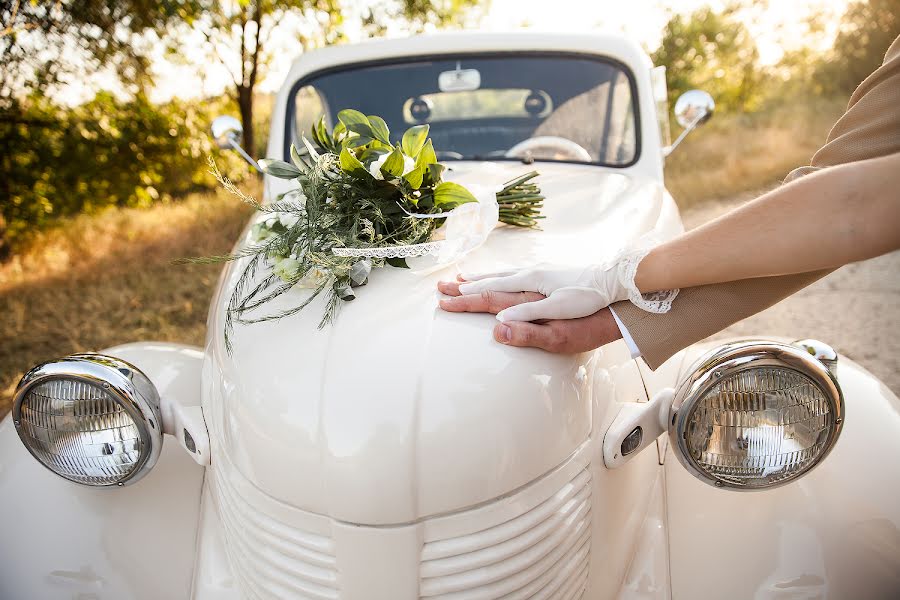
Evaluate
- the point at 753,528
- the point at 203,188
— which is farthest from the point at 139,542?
the point at 203,188

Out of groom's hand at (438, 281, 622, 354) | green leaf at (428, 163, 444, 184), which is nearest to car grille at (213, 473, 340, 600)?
groom's hand at (438, 281, 622, 354)

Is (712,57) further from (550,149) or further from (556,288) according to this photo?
(556,288)

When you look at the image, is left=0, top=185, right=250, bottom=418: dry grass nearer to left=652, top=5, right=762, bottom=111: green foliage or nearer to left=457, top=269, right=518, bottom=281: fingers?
left=457, top=269, right=518, bottom=281: fingers

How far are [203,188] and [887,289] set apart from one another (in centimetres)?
903

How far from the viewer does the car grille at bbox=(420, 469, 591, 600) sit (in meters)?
1.19

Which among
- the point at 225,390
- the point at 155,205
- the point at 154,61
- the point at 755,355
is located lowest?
the point at 155,205

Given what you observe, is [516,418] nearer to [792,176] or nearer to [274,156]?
[792,176]

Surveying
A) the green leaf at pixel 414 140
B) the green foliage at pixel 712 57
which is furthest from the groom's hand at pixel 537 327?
the green foliage at pixel 712 57

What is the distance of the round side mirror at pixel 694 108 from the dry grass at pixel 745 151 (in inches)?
225

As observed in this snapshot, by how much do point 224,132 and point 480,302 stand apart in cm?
197

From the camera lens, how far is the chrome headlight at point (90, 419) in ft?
4.86

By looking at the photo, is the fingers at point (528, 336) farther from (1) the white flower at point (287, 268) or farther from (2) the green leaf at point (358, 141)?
(2) the green leaf at point (358, 141)

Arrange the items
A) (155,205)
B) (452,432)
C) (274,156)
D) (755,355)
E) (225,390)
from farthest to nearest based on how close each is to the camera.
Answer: (155,205), (274,156), (225,390), (755,355), (452,432)

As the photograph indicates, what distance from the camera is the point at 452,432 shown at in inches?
45.3
